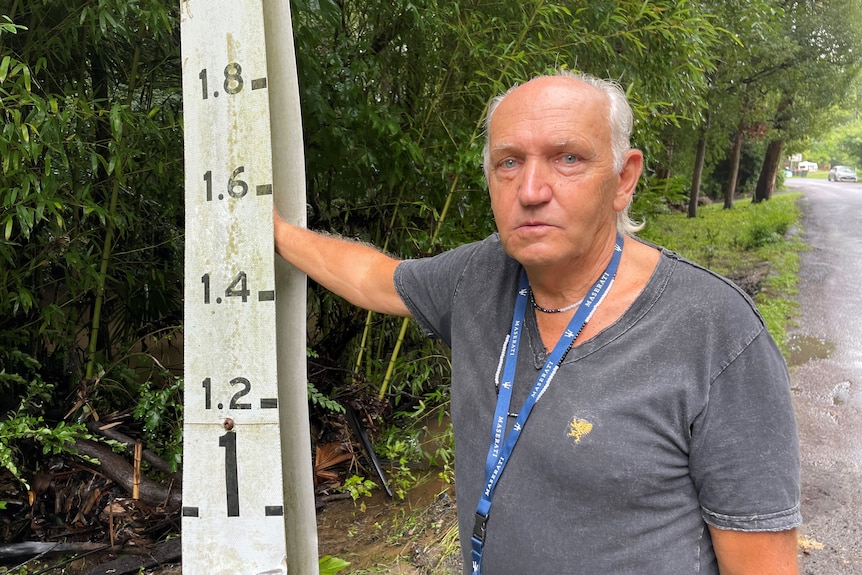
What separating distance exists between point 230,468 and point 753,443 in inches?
42.8

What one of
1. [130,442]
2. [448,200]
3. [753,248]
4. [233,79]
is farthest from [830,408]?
[753,248]

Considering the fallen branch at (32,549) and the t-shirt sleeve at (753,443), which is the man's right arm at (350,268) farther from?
the fallen branch at (32,549)

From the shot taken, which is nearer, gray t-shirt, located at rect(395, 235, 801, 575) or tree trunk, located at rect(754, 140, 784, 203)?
gray t-shirt, located at rect(395, 235, 801, 575)

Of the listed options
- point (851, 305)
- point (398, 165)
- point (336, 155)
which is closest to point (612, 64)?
point (398, 165)

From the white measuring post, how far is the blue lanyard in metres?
0.46

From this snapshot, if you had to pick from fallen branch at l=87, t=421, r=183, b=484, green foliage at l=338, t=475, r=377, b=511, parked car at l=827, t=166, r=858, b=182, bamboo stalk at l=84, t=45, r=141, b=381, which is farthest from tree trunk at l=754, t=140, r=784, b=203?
parked car at l=827, t=166, r=858, b=182

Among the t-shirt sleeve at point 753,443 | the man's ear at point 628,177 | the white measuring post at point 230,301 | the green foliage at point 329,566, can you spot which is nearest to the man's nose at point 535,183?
the man's ear at point 628,177

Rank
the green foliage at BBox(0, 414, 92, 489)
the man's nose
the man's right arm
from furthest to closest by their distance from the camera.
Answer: the green foliage at BBox(0, 414, 92, 489) < the man's right arm < the man's nose

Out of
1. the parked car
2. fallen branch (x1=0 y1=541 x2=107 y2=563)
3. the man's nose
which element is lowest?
fallen branch (x1=0 y1=541 x2=107 y2=563)

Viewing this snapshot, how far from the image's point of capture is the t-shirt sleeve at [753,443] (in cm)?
117

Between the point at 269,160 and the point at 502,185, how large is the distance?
53 cm

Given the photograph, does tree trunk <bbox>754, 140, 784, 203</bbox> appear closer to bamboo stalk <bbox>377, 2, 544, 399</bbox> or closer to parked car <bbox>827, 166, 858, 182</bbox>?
bamboo stalk <bbox>377, 2, 544, 399</bbox>

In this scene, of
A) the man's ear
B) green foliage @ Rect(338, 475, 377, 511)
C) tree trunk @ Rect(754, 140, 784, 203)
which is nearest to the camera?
the man's ear

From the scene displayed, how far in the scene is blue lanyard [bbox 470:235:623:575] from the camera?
4.39 ft
